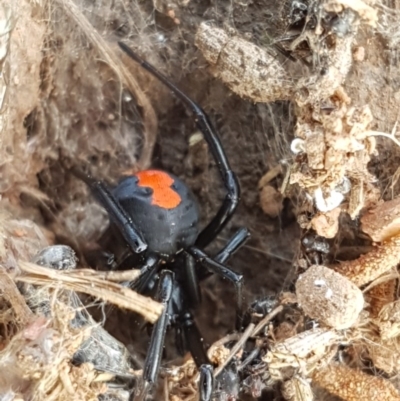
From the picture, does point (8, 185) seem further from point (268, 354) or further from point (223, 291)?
point (268, 354)

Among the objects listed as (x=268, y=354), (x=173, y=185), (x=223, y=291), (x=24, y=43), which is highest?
(x=24, y=43)

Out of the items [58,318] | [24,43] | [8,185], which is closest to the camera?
[58,318]

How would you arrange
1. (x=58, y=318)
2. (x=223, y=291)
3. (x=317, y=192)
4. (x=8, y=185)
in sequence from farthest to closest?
1. (x=223, y=291)
2. (x=8, y=185)
3. (x=317, y=192)
4. (x=58, y=318)

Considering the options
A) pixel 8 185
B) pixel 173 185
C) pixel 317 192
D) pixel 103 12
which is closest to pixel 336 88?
pixel 317 192

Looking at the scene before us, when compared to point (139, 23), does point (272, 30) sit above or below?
above

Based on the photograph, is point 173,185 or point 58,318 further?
point 173,185

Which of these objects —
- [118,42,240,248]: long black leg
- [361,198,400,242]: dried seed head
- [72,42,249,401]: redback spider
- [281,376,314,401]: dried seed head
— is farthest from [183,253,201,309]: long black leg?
[361,198,400,242]: dried seed head

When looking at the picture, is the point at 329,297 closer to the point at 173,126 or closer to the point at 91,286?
the point at 91,286
